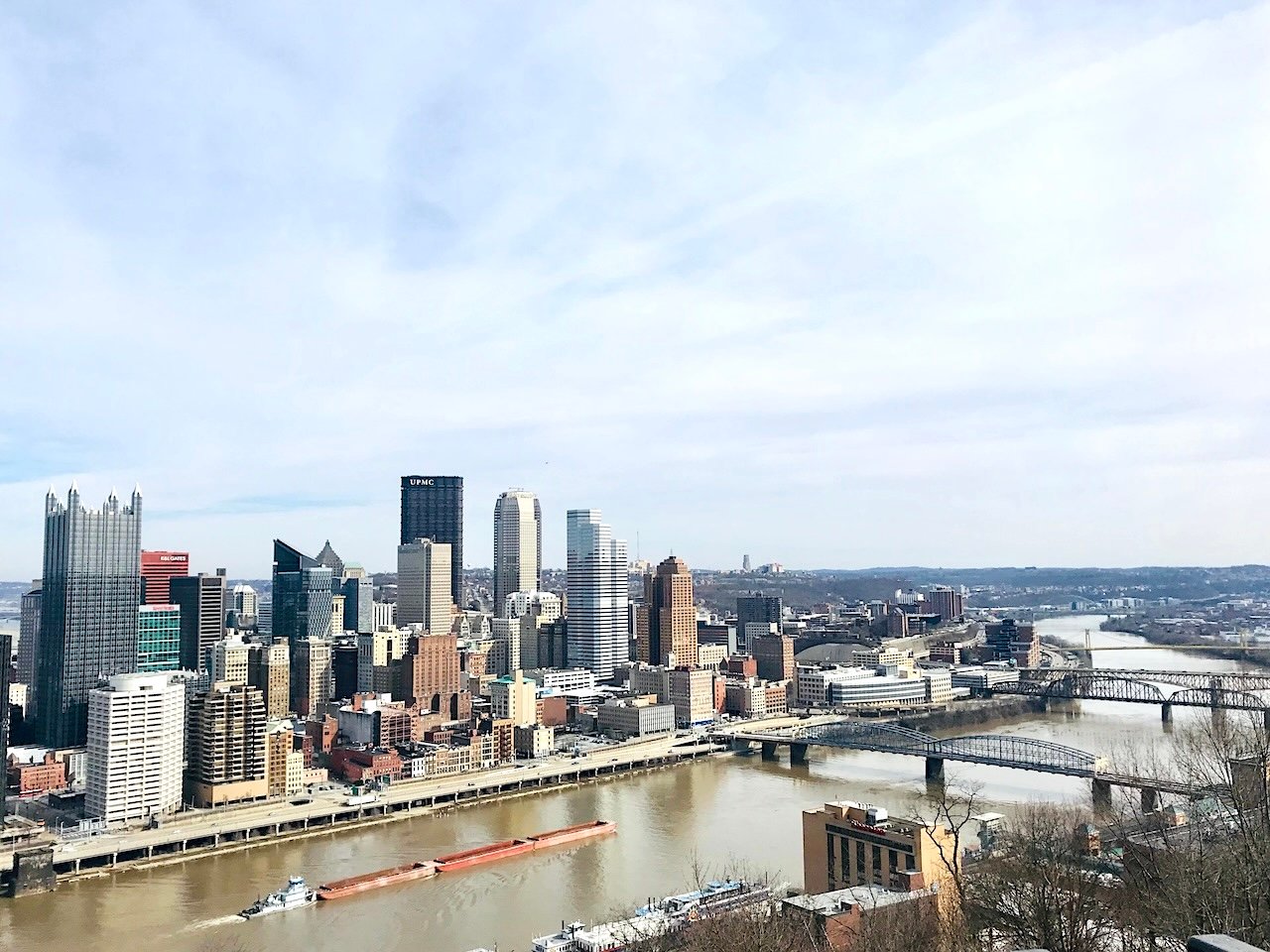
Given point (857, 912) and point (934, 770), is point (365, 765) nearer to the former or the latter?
point (934, 770)

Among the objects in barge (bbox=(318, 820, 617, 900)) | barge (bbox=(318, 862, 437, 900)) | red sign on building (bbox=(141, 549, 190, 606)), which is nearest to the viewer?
barge (bbox=(318, 862, 437, 900))

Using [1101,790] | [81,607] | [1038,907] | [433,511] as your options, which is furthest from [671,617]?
[1038,907]

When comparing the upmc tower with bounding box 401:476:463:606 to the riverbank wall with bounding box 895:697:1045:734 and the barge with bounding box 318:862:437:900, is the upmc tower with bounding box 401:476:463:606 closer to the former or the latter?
the riverbank wall with bounding box 895:697:1045:734

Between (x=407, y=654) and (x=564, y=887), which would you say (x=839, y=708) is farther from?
(x=564, y=887)

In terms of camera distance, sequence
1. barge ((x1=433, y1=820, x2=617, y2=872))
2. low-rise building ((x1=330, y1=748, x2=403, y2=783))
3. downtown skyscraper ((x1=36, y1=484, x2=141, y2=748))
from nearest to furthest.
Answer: barge ((x1=433, y1=820, x2=617, y2=872)) < low-rise building ((x1=330, y1=748, x2=403, y2=783)) < downtown skyscraper ((x1=36, y1=484, x2=141, y2=748))

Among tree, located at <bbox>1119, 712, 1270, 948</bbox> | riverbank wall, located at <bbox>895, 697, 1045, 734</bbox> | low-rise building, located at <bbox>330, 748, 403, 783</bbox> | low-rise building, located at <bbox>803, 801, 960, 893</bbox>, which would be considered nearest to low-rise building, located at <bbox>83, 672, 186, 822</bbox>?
low-rise building, located at <bbox>330, 748, 403, 783</bbox>

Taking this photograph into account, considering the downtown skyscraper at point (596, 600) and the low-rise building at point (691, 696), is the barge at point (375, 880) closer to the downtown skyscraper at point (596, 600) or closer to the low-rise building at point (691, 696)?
the low-rise building at point (691, 696)

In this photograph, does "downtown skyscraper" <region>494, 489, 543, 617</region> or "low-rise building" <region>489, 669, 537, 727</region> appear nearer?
"low-rise building" <region>489, 669, 537, 727</region>
